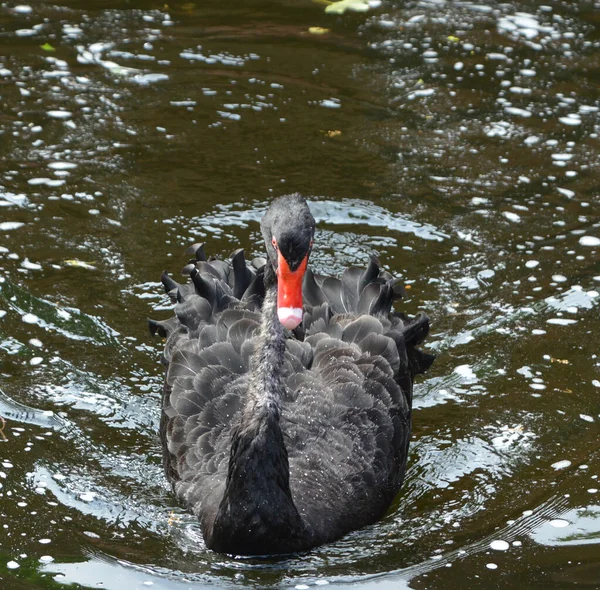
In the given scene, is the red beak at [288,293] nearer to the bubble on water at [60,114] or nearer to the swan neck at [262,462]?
the swan neck at [262,462]

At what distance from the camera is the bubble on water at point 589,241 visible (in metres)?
8.44

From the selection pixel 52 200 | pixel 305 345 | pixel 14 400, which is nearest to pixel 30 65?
pixel 52 200

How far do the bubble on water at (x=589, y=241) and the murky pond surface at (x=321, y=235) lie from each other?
0.12ft

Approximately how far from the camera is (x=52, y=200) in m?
8.64

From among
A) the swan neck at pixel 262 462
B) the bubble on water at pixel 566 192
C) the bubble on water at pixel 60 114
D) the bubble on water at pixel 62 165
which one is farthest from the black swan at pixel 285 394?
the bubble on water at pixel 60 114

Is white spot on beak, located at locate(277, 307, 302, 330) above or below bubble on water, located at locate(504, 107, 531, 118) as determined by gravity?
above

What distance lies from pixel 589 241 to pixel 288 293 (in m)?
4.20

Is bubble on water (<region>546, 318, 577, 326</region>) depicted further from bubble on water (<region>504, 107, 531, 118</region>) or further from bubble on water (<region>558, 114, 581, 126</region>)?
bubble on water (<region>504, 107, 531, 118</region>)

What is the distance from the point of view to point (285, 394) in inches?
234

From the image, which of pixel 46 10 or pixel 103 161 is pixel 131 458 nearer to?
pixel 103 161

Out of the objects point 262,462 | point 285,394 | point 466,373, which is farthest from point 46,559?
point 466,373

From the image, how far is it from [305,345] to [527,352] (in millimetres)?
1845

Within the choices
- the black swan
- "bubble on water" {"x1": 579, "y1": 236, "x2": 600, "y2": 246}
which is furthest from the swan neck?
"bubble on water" {"x1": 579, "y1": 236, "x2": 600, "y2": 246}

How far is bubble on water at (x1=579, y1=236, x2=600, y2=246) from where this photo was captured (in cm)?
844
